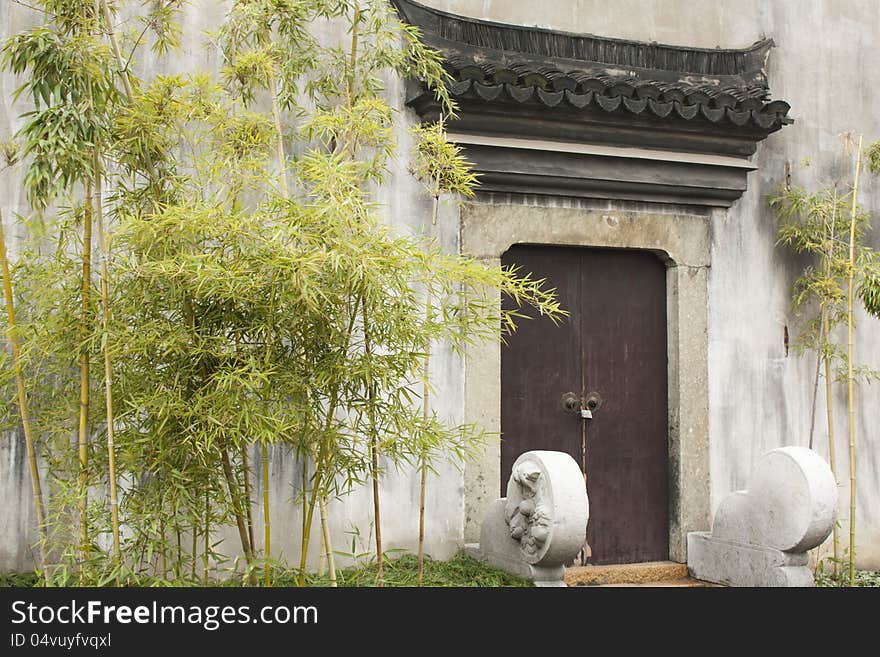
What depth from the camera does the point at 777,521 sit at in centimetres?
551

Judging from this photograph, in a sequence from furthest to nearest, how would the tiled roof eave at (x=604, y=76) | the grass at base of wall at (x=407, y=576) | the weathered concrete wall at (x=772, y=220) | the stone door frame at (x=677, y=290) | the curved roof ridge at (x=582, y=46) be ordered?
the weathered concrete wall at (x=772, y=220), the stone door frame at (x=677, y=290), the curved roof ridge at (x=582, y=46), the tiled roof eave at (x=604, y=76), the grass at base of wall at (x=407, y=576)

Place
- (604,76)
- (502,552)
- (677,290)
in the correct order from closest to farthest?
(502,552) < (604,76) < (677,290)

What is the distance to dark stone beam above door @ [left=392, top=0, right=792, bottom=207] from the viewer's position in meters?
5.79

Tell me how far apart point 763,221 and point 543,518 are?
2.90 meters

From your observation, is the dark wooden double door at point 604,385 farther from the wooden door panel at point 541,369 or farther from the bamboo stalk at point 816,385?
the bamboo stalk at point 816,385

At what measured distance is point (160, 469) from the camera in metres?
4.16

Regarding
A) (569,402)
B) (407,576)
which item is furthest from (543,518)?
(569,402)

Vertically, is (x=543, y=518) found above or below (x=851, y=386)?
below

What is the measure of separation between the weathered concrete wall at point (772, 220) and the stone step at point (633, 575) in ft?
1.71

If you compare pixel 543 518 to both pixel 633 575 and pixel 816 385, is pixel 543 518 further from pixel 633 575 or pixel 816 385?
pixel 816 385

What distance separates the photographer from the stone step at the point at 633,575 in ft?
20.1

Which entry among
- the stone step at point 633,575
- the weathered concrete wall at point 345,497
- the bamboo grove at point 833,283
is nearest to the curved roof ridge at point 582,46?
the weathered concrete wall at point 345,497

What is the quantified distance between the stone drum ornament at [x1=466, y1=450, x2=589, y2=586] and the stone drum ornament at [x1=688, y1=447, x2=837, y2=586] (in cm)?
124

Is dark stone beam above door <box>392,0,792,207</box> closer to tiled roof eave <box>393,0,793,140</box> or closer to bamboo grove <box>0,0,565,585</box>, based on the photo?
tiled roof eave <box>393,0,793,140</box>
